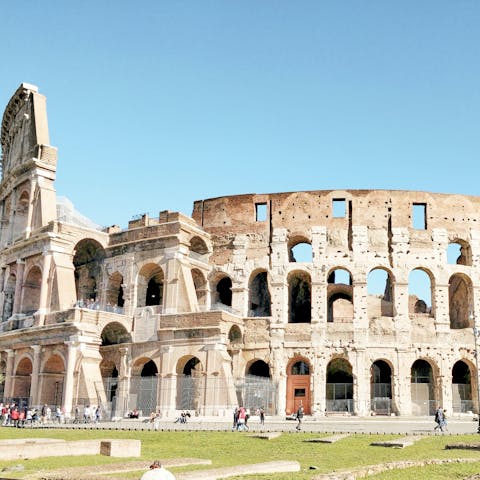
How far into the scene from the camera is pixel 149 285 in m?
39.6

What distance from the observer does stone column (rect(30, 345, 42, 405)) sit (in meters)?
33.2

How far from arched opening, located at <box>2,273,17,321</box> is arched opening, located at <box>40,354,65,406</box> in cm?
603

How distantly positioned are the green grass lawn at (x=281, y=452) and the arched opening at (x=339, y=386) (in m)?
12.5

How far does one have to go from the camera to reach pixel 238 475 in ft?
38.6

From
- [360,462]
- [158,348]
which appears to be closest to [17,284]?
[158,348]

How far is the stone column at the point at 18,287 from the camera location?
3678 centimetres

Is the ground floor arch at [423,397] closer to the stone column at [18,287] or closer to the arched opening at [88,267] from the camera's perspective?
the arched opening at [88,267]

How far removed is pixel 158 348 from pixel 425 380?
14.5 metres

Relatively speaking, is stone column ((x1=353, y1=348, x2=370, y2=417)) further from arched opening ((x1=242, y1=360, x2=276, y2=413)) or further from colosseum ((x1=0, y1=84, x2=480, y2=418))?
arched opening ((x1=242, y1=360, x2=276, y2=413))

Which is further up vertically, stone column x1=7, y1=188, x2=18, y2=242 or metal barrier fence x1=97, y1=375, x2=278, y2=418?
stone column x1=7, y1=188, x2=18, y2=242

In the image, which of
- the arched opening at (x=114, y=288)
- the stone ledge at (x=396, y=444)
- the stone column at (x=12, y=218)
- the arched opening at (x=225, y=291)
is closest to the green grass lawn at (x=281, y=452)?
the stone ledge at (x=396, y=444)

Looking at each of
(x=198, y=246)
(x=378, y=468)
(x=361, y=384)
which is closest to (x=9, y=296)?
(x=198, y=246)

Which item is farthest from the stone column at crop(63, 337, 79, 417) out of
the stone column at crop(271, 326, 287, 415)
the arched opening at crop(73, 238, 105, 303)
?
the stone column at crop(271, 326, 287, 415)

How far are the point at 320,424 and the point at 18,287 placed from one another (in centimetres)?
1834
